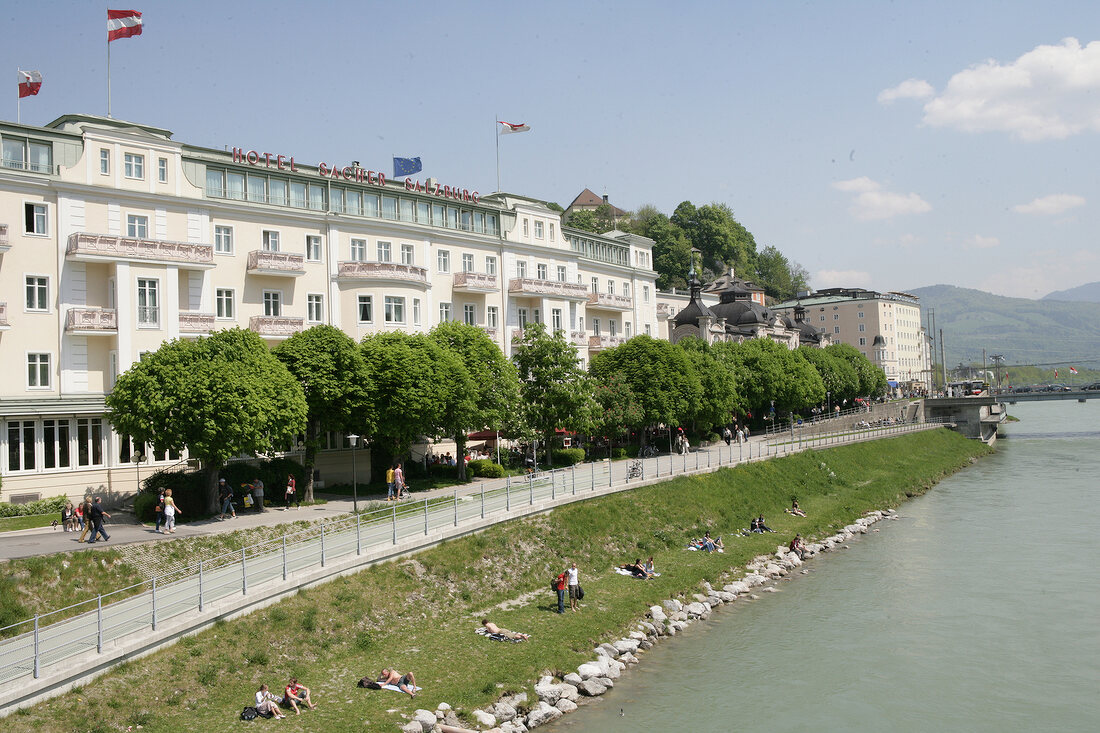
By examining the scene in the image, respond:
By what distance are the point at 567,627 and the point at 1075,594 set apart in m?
23.5

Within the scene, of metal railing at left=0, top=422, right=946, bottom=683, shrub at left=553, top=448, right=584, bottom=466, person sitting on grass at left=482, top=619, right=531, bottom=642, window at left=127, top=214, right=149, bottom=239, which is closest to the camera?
metal railing at left=0, top=422, right=946, bottom=683

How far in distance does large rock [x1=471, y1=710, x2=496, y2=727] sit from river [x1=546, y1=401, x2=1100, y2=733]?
216 centimetres

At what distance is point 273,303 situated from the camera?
173 feet

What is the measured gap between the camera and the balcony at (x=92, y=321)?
4281cm

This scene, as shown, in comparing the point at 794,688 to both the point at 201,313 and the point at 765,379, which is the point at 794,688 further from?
the point at 765,379

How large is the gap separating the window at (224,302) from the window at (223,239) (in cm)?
237

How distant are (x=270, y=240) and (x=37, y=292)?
45.8ft

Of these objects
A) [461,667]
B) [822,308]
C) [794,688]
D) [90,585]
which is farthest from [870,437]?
[822,308]

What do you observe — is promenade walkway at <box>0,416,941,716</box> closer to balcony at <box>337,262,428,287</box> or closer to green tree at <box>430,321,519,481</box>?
green tree at <box>430,321,519,481</box>

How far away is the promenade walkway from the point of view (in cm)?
2100

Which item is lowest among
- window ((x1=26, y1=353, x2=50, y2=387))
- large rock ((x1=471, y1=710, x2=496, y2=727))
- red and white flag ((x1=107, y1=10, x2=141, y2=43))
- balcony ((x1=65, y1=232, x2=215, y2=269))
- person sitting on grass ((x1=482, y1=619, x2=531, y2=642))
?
large rock ((x1=471, y1=710, x2=496, y2=727))

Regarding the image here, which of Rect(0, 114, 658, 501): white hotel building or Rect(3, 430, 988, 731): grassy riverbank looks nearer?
Rect(3, 430, 988, 731): grassy riverbank

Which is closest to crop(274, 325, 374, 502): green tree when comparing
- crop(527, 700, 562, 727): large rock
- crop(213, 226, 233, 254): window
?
crop(213, 226, 233, 254): window

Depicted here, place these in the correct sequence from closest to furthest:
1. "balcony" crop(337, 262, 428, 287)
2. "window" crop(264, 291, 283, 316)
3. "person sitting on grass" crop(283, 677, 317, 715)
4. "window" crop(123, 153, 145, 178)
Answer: "person sitting on grass" crop(283, 677, 317, 715), "window" crop(123, 153, 145, 178), "window" crop(264, 291, 283, 316), "balcony" crop(337, 262, 428, 287)
